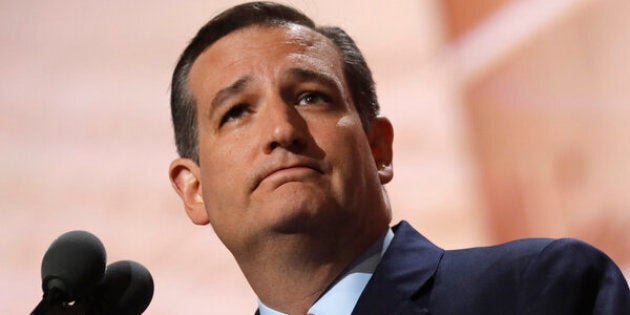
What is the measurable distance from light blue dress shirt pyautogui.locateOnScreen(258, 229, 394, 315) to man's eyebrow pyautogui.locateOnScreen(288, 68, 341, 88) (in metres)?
0.33

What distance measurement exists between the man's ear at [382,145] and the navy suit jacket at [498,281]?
0.20 metres

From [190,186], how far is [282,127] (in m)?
0.44

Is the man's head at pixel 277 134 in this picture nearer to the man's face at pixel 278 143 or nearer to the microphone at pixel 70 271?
the man's face at pixel 278 143

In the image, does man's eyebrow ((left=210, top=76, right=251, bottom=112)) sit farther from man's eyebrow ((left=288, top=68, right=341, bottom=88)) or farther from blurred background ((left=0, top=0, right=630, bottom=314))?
blurred background ((left=0, top=0, right=630, bottom=314))

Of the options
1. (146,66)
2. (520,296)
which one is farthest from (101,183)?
(520,296)

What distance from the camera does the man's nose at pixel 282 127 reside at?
1.83 metres

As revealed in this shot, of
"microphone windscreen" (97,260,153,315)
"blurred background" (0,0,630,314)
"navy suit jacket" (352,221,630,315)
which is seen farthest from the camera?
"blurred background" (0,0,630,314)

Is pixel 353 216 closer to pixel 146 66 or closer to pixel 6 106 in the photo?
pixel 146 66

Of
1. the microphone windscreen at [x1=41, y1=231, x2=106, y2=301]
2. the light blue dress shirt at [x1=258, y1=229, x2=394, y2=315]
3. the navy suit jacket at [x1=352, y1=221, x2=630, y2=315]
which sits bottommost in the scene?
the light blue dress shirt at [x1=258, y1=229, x2=394, y2=315]

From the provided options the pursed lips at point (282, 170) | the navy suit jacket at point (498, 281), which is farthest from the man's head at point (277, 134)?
the navy suit jacket at point (498, 281)

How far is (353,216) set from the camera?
1.92 m

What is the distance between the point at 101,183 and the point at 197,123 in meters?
0.82

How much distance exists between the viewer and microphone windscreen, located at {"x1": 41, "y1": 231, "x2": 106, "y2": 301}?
170 cm

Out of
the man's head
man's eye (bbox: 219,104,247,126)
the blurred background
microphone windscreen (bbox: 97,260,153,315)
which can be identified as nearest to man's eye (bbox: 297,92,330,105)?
the man's head
